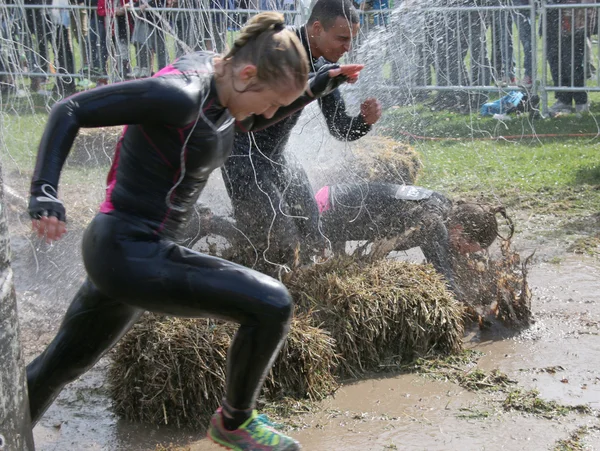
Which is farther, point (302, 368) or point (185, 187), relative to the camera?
point (302, 368)

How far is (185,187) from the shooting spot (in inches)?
115

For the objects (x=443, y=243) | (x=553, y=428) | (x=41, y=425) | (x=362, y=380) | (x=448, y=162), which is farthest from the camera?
(x=448, y=162)

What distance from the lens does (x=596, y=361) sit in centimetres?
454

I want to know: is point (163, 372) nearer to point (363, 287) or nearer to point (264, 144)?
point (363, 287)

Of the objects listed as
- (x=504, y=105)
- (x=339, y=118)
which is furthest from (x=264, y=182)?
(x=504, y=105)

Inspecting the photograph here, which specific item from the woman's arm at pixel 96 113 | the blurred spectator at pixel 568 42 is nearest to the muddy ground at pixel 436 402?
the woman's arm at pixel 96 113

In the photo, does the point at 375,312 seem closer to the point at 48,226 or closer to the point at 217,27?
the point at 48,226

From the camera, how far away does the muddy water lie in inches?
147

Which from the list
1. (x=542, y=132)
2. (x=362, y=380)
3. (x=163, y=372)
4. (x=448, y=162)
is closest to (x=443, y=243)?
(x=362, y=380)

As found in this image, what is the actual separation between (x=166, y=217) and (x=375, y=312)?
184 cm

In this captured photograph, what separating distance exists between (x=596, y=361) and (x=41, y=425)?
2.91 m

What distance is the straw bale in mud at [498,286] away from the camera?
5.04 metres

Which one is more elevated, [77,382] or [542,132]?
[77,382]

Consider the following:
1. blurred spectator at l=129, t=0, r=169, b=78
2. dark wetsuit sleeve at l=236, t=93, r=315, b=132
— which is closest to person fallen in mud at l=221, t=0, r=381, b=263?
blurred spectator at l=129, t=0, r=169, b=78
